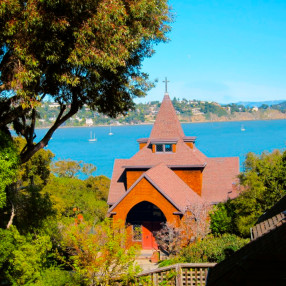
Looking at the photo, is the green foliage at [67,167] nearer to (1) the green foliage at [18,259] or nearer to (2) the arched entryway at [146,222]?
(2) the arched entryway at [146,222]

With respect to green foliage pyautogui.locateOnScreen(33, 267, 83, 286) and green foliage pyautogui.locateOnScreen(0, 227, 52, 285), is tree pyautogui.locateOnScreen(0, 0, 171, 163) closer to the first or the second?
green foliage pyautogui.locateOnScreen(0, 227, 52, 285)

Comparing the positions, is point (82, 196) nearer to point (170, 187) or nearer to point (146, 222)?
point (146, 222)

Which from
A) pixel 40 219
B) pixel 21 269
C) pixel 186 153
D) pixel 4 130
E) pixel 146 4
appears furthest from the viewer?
pixel 186 153

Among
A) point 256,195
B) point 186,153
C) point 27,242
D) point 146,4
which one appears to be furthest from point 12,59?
point 186,153

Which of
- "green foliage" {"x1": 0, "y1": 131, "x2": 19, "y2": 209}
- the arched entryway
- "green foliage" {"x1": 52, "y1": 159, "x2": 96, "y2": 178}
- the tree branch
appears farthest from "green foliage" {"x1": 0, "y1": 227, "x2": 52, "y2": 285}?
"green foliage" {"x1": 52, "y1": 159, "x2": 96, "y2": 178}

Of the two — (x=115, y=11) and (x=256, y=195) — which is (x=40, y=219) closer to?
(x=115, y=11)

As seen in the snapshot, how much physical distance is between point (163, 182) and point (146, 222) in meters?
3.96

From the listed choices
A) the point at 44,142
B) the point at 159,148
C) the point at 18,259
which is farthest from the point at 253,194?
the point at 18,259

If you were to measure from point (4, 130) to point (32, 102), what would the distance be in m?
2.13

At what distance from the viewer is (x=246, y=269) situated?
377cm

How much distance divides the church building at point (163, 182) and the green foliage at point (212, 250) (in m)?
6.57

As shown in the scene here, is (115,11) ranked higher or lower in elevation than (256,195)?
higher

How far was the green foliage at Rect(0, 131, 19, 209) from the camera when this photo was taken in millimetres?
11450

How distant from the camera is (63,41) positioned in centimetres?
1140
